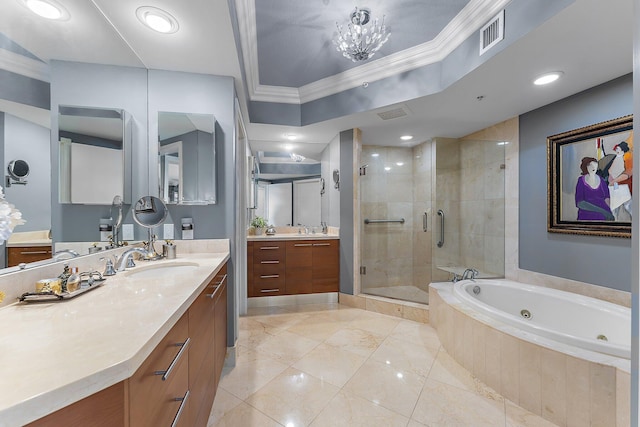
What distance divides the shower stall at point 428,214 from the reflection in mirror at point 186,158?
198 centimetres

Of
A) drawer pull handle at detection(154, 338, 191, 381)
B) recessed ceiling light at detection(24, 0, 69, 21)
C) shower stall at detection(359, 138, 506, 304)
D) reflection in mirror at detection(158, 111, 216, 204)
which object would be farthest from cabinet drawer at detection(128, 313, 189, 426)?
shower stall at detection(359, 138, 506, 304)

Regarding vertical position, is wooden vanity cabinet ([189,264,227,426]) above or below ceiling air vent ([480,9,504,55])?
below

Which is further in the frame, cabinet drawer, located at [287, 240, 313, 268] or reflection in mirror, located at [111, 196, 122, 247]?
cabinet drawer, located at [287, 240, 313, 268]

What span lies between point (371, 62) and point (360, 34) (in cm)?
64

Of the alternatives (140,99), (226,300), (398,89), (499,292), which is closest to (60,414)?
(226,300)

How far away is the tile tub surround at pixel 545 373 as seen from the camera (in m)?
1.27

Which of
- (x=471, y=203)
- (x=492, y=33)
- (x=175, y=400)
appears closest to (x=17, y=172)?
(x=175, y=400)

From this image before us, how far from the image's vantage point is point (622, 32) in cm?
145

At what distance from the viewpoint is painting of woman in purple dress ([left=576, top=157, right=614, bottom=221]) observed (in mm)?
1979

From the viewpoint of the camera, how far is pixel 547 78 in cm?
193

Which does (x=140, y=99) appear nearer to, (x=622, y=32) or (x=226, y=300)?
(x=226, y=300)

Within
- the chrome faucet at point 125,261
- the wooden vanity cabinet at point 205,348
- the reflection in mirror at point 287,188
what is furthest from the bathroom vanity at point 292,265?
the chrome faucet at point 125,261

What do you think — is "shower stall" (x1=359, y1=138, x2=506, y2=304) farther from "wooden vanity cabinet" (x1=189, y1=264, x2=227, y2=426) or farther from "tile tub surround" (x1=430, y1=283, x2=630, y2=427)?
"wooden vanity cabinet" (x1=189, y1=264, x2=227, y2=426)

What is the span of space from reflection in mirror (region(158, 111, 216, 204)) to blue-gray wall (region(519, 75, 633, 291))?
2.93 meters
